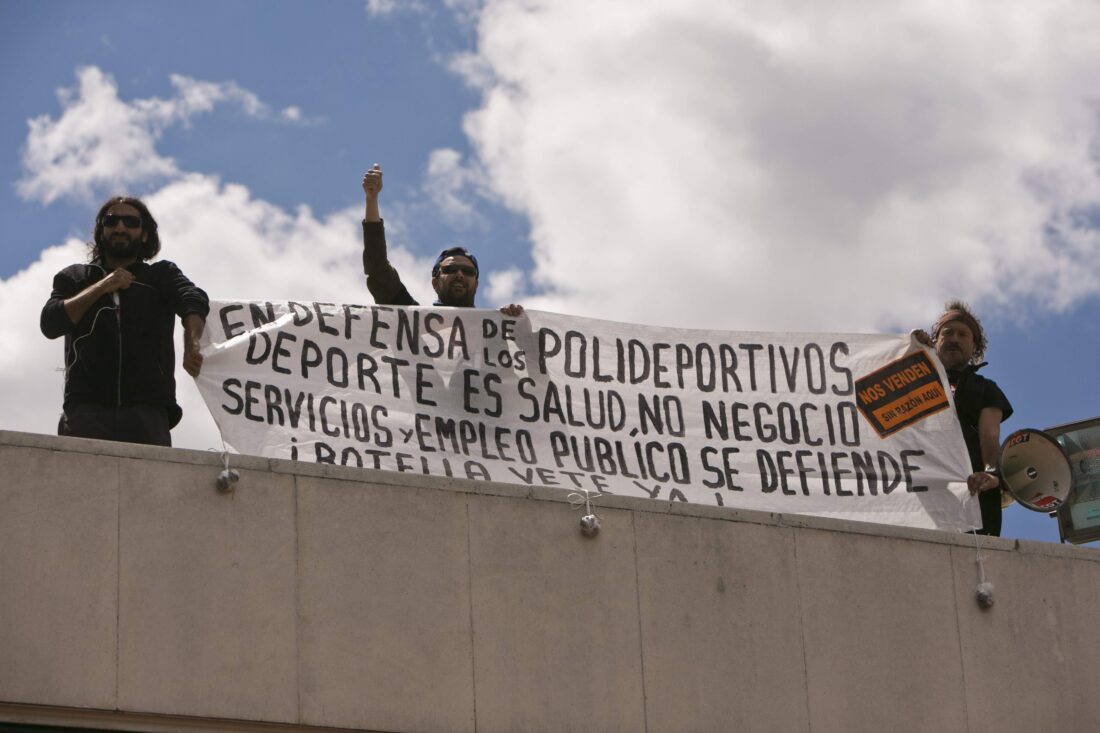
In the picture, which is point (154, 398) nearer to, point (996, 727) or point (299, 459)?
point (299, 459)

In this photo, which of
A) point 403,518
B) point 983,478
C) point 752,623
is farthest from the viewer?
point 983,478

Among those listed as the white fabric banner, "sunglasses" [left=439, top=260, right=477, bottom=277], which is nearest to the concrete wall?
the white fabric banner

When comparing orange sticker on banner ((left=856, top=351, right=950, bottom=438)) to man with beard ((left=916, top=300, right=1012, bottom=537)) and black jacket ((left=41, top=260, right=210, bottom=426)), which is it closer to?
man with beard ((left=916, top=300, right=1012, bottom=537))

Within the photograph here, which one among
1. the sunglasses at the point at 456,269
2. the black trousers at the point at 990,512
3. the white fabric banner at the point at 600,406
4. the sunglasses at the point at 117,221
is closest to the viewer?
the sunglasses at the point at 117,221

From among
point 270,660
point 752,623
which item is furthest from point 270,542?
point 752,623

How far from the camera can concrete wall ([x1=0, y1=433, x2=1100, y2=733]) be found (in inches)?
330

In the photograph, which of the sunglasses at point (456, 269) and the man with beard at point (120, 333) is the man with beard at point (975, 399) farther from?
the man with beard at point (120, 333)

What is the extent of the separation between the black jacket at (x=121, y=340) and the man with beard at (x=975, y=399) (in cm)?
488

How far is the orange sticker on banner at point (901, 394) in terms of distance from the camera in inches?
459

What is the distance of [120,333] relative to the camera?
9414mm

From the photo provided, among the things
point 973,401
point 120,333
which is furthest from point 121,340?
point 973,401

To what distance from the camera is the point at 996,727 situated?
10648mm

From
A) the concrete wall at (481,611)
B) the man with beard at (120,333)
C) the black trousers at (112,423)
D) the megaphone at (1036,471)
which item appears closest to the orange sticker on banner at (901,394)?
the megaphone at (1036,471)

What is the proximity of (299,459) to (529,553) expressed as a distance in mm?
1432
